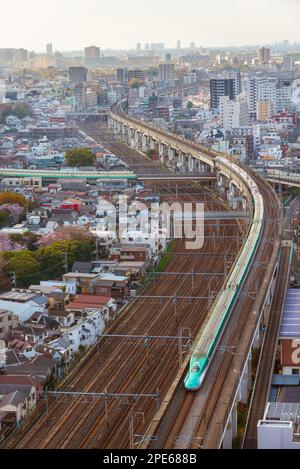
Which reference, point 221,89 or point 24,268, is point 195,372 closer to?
point 24,268

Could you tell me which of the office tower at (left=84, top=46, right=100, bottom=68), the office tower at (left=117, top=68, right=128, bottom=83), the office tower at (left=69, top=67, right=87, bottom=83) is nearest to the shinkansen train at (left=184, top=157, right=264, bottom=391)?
the office tower at (left=69, top=67, right=87, bottom=83)

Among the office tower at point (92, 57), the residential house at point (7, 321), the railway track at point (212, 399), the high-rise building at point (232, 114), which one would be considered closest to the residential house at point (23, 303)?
the residential house at point (7, 321)

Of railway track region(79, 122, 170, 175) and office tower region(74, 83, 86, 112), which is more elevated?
office tower region(74, 83, 86, 112)

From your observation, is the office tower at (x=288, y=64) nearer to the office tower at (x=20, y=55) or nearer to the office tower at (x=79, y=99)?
the office tower at (x=79, y=99)

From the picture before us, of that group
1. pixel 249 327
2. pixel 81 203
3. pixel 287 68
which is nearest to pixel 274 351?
pixel 249 327

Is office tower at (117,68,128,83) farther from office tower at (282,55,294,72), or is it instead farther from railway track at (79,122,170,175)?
railway track at (79,122,170,175)

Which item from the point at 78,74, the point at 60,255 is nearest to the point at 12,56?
the point at 78,74
